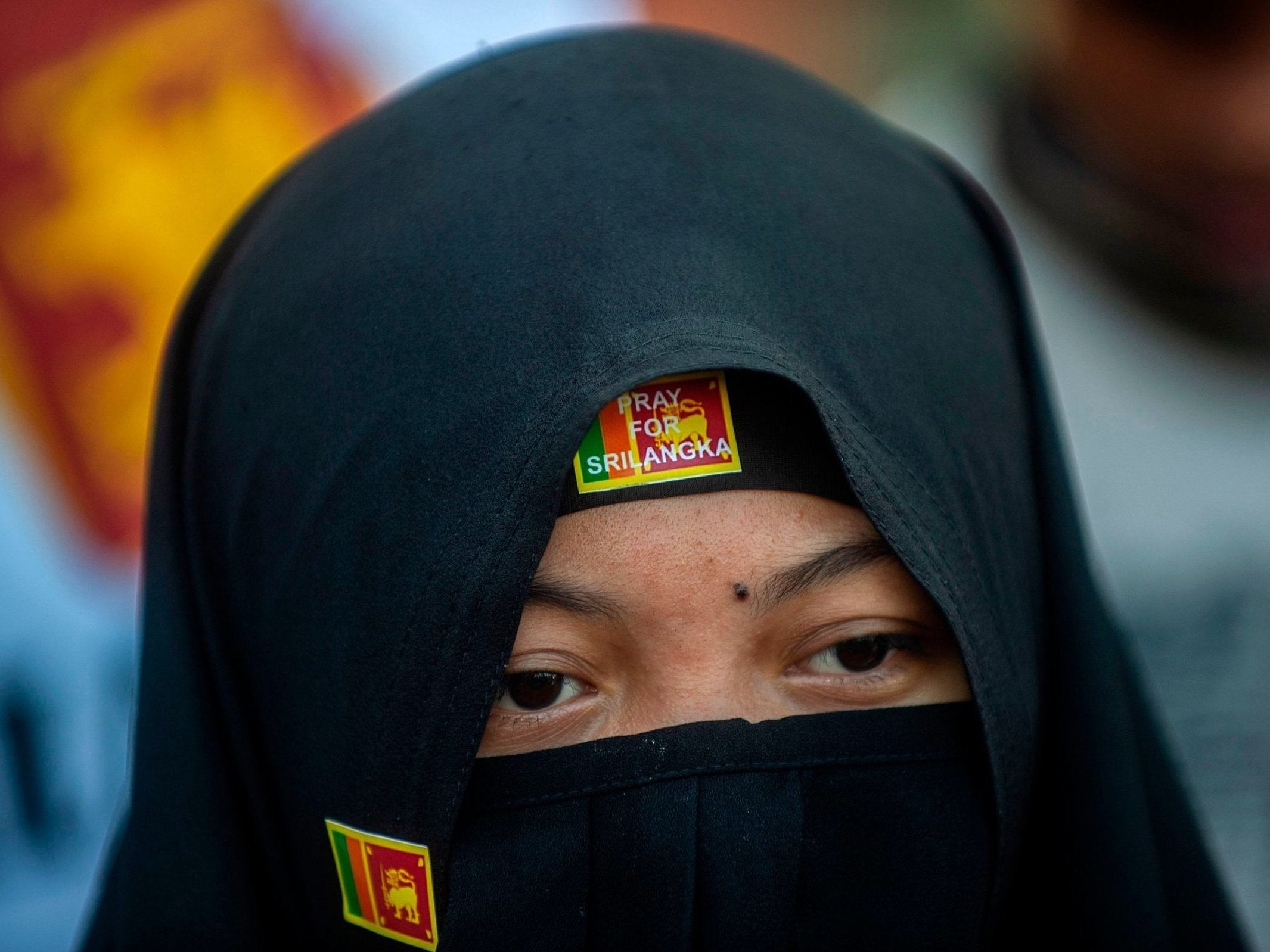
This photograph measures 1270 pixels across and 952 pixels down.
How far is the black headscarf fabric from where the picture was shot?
1127 millimetres

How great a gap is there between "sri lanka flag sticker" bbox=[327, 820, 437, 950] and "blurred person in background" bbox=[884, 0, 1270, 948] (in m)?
2.10

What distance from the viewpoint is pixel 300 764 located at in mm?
1277

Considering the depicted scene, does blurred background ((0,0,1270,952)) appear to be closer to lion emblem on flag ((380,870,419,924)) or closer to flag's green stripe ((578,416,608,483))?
lion emblem on flag ((380,870,419,924))

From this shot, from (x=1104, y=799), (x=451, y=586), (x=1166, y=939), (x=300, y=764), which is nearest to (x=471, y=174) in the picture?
(x=451, y=586)

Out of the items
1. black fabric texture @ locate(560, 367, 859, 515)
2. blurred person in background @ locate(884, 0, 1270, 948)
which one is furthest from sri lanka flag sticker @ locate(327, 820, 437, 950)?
blurred person in background @ locate(884, 0, 1270, 948)

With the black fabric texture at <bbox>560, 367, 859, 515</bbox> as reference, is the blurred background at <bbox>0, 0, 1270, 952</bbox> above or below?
above

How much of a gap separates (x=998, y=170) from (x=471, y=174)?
209 cm

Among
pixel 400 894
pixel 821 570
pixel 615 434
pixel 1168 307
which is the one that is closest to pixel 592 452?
pixel 615 434

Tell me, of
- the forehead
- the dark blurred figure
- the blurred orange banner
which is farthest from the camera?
the dark blurred figure

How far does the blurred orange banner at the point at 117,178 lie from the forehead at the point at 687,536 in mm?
1534

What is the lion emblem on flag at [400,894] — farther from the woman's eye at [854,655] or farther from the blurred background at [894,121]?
the blurred background at [894,121]

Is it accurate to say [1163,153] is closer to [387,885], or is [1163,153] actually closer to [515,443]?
[515,443]

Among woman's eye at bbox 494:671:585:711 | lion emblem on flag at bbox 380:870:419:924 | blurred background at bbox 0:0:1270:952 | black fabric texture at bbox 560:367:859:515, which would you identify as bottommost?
lion emblem on flag at bbox 380:870:419:924

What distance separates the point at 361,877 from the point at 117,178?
1.60 metres
